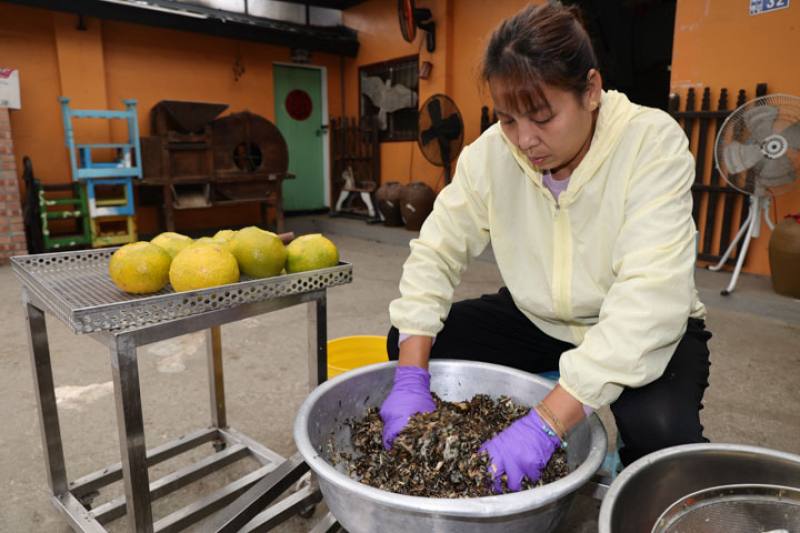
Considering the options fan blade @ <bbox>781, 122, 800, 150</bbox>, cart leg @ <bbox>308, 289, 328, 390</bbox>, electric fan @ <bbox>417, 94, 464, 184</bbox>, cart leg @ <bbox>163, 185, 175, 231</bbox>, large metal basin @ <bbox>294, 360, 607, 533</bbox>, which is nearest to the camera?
large metal basin @ <bbox>294, 360, 607, 533</bbox>

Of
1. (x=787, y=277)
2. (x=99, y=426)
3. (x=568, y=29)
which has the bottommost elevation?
(x=99, y=426)

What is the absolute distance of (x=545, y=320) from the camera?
4.26ft

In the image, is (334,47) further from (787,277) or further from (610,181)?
(610,181)

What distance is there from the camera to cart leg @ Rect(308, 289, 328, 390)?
4.11ft

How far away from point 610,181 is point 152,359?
2206 millimetres

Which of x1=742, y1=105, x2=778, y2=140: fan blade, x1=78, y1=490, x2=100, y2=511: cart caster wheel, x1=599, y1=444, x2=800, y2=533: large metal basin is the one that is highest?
x1=742, y1=105, x2=778, y2=140: fan blade

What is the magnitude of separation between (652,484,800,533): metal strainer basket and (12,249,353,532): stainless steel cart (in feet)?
2.58

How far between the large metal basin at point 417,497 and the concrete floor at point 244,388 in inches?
21.3

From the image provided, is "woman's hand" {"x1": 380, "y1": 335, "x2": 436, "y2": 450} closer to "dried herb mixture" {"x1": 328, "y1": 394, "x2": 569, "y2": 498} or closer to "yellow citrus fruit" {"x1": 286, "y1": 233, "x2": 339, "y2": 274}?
"dried herb mixture" {"x1": 328, "y1": 394, "x2": 569, "y2": 498}

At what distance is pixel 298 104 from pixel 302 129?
0.33 metres

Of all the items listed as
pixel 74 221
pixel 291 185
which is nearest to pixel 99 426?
pixel 74 221

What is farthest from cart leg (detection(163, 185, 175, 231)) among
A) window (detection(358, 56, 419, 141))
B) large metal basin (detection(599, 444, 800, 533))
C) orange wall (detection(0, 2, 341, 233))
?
large metal basin (detection(599, 444, 800, 533))

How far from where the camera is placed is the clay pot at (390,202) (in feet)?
19.6

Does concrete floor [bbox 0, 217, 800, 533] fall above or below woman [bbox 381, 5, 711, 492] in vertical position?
below
